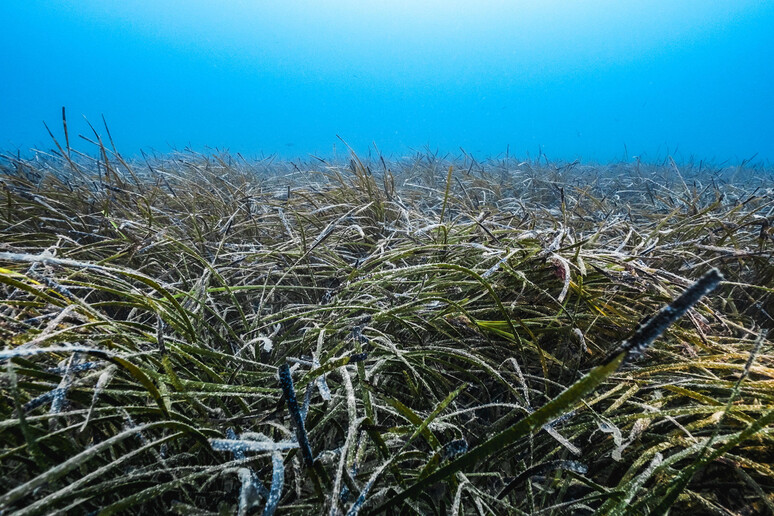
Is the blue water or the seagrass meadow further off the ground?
the blue water

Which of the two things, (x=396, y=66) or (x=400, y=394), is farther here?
(x=396, y=66)

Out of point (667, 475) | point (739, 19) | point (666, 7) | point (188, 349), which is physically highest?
point (666, 7)

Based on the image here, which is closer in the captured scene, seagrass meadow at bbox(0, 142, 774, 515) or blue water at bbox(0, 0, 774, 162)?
seagrass meadow at bbox(0, 142, 774, 515)

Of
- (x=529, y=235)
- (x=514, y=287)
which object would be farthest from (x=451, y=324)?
(x=529, y=235)

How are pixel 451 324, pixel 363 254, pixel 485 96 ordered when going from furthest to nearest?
pixel 485 96
pixel 363 254
pixel 451 324

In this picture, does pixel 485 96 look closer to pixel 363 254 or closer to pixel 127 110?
pixel 127 110

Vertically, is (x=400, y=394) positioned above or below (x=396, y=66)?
below

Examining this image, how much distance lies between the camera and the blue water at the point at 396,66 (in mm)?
66500

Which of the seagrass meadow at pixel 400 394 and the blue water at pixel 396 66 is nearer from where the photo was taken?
the seagrass meadow at pixel 400 394

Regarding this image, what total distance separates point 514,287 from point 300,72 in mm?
88654

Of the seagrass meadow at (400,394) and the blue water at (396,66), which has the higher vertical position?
the blue water at (396,66)

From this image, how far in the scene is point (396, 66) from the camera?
253ft

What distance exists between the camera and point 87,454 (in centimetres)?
34

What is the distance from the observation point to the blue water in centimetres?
6650
